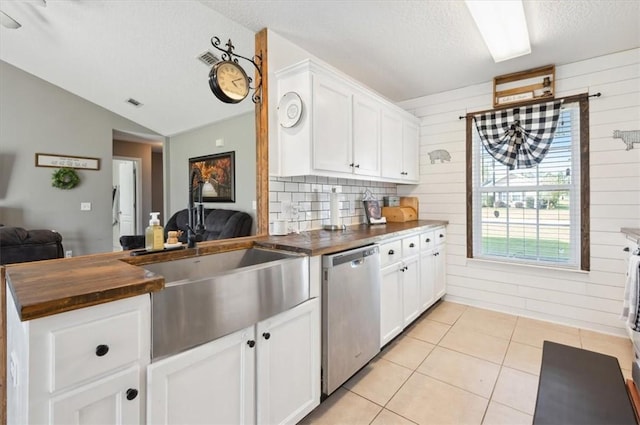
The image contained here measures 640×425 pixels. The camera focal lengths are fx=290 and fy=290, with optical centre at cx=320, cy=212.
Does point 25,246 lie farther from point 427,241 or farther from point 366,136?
point 427,241

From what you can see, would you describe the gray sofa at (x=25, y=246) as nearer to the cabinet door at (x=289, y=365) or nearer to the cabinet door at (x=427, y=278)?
the cabinet door at (x=289, y=365)

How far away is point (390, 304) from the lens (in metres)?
2.35

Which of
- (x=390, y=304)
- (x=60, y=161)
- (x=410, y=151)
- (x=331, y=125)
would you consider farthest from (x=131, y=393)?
(x=410, y=151)

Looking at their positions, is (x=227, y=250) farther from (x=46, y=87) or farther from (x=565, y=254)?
(x=565, y=254)

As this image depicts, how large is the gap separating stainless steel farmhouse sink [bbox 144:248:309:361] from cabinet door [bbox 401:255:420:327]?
1.27 m

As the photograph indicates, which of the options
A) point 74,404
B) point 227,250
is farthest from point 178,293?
point 227,250

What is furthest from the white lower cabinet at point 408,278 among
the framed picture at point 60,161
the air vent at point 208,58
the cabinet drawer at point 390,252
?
the framed picture at point 60,161

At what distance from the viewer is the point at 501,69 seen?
291cm

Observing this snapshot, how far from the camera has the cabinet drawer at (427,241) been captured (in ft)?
9.44

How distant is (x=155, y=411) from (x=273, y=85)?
2105 millimetres

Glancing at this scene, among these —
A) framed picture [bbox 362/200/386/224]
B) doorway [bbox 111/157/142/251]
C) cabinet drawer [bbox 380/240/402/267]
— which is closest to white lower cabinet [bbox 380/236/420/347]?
cabinet drawer [bbox 380/240/402/267]

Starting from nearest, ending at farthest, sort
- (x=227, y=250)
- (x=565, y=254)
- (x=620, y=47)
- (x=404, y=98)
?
1. (x=227, y=250)
2. (x=620, y=47)
3. (x=565, y=254)
4. (x=404, y=98)

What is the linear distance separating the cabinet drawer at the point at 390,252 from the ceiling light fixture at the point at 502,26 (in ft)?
5.69

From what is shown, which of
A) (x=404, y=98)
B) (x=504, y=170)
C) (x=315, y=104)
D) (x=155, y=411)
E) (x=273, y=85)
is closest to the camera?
(x=155, y=411)
